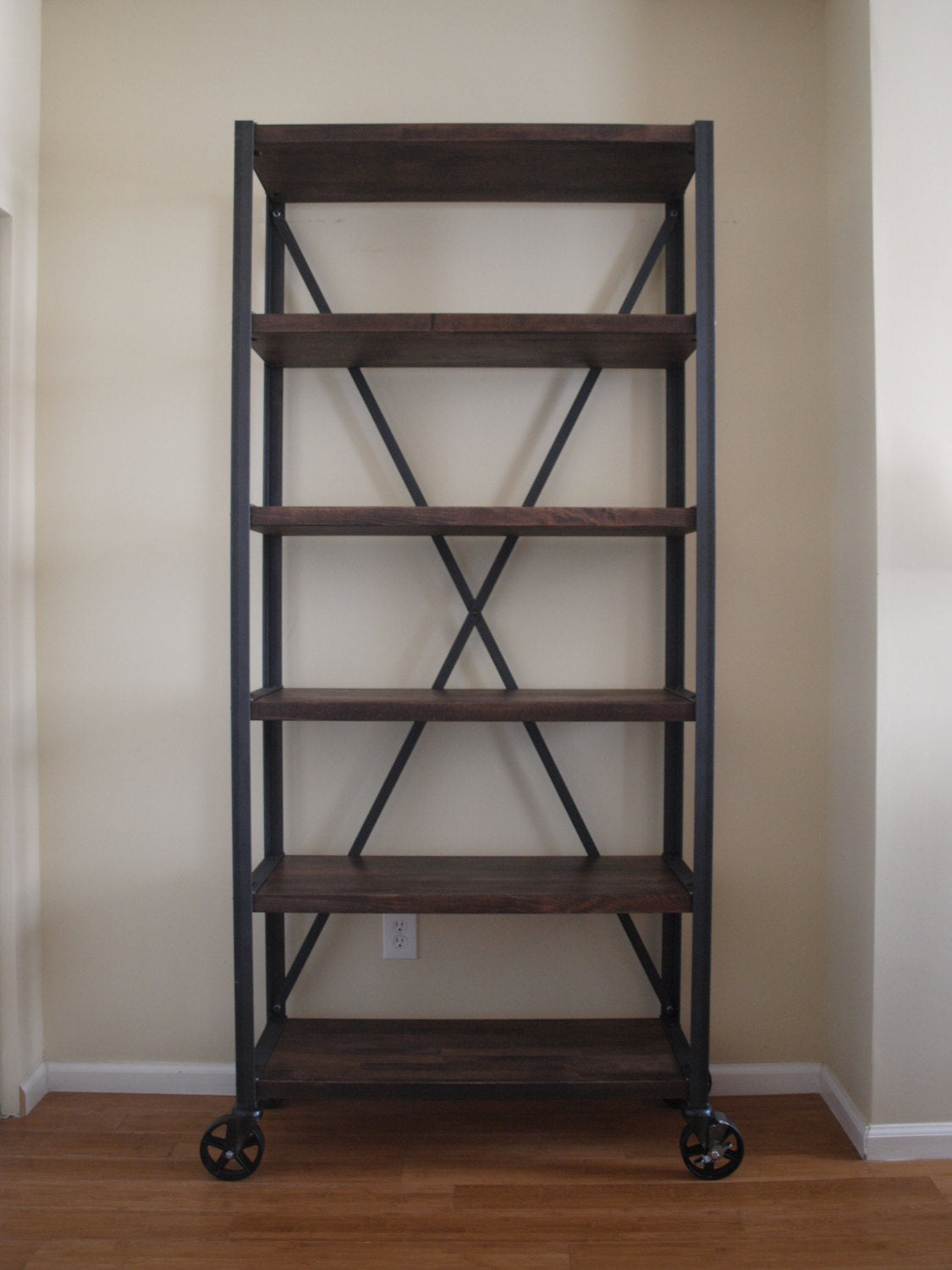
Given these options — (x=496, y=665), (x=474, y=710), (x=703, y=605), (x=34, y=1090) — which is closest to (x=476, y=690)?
(x=496, y=665)

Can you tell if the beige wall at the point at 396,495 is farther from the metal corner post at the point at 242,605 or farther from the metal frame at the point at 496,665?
the metal corner post at the point at 242,605

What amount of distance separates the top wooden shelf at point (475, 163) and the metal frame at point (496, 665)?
8 cm

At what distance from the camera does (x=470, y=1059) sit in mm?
1741

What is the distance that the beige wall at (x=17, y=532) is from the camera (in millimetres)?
1849

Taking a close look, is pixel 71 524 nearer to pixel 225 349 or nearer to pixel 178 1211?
pixel 225 349

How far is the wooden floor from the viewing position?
1.48 metres

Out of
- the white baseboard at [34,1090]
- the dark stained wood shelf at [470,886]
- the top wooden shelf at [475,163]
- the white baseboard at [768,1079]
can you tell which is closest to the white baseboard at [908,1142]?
the white baseboard at [768,1079]

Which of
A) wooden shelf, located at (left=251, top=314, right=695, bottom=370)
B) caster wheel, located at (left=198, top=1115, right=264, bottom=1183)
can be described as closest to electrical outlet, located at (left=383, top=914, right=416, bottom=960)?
caster wheel, located at (left=198, top=1115, right=264, bottom=1183)

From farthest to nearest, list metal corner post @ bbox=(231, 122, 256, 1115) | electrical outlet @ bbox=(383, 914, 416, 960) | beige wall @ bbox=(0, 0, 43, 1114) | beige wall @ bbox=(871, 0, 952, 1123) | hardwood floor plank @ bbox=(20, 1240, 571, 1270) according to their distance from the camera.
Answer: electrical outlet @ bbox=(383, 914, 416, 960) → beige wall @ bbox=(0, 0, 43, 1114) → beige wall @ bbox=(871, 0, 952, 1123) → metal corner post @ bbox=(231, 122, 256, 1115) → hardwood floor plank @ bbox=(20, 1240, 571, 1270)

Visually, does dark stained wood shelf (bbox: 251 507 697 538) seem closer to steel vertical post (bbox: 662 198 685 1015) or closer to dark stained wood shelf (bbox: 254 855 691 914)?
steel vertical post (bbox: 662 198 685 1015)

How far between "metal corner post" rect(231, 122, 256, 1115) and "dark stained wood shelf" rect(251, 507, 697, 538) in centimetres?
9

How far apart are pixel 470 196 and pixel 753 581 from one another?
108 cm

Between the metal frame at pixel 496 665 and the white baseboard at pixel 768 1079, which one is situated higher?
the metal frame at pixel 496 665

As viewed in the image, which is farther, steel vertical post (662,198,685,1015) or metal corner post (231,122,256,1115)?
steel vertical post (662,198,685,1015)
